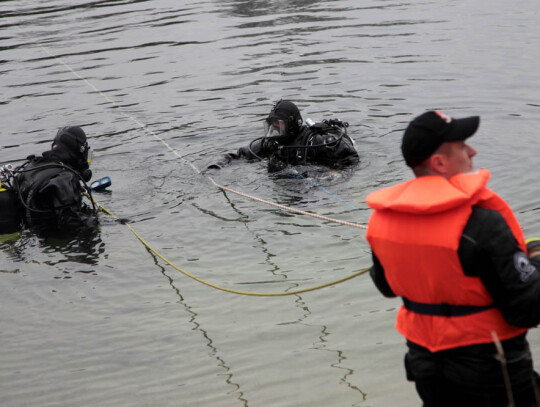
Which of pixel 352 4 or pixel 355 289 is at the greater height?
pixel 352 4

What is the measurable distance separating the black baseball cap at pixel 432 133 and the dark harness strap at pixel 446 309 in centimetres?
52

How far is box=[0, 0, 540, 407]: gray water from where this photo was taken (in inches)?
180

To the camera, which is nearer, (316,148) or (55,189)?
(55,189)

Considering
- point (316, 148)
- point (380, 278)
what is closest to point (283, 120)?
point (316, 148)

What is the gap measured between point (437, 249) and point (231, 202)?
5.53 metres

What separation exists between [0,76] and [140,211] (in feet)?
31.5

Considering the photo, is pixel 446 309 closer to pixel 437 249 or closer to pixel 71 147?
pixel 437 249

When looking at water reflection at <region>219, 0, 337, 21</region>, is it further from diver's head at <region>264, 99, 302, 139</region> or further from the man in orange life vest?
the man in orange life vest

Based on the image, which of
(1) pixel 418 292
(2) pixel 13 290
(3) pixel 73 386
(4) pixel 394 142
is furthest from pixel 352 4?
(1) pixel 418 292

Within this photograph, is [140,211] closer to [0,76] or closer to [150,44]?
[0,76]

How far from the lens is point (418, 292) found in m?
2.53

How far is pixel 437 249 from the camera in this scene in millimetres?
2385

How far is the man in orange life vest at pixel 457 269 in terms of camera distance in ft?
7.70

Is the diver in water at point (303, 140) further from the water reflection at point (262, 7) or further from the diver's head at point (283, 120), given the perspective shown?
the water reflection at point (262, 7)
